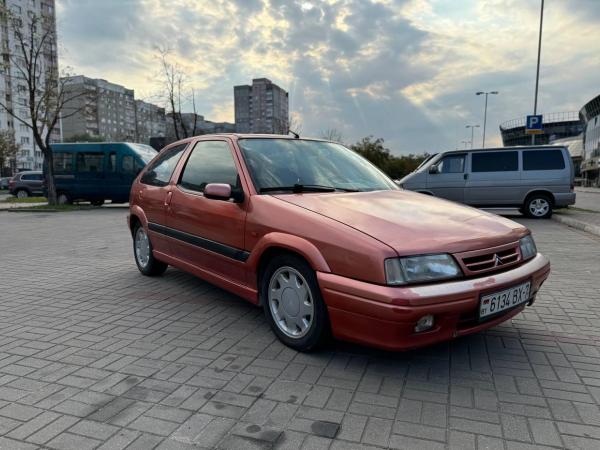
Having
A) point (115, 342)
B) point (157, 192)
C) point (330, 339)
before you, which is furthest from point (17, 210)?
point (330, 339)

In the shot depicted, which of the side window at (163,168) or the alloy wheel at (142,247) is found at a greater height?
the side window at (163,168)

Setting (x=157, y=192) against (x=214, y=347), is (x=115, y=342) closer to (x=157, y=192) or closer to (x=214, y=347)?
(x=214, y=347)

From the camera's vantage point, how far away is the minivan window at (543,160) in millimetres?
12320

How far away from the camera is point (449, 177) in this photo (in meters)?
12.9

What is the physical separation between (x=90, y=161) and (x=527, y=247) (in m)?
18.4

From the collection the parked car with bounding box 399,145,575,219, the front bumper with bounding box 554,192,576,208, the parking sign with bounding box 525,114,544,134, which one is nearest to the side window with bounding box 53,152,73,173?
the parked car with bounding box 399,145,575,219

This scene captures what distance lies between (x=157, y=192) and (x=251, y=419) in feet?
10.7

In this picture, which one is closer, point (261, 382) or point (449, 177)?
point (261, 382)

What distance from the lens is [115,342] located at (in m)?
3.52

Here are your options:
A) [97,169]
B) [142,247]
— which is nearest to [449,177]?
[142,247]

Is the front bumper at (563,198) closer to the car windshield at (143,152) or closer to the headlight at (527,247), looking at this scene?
the headlight at (527,247)

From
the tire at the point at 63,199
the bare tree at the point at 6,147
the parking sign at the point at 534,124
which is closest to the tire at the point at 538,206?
the parking sign at the point at 534,124

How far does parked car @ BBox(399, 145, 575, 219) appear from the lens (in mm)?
12336

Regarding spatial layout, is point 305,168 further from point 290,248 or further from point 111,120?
point 111,120
